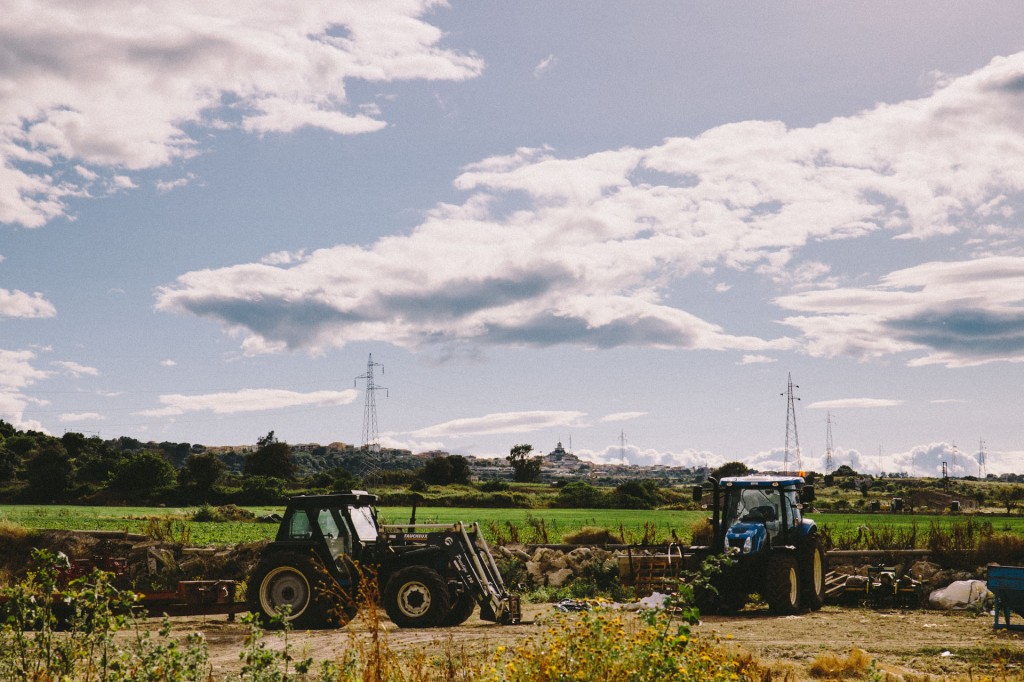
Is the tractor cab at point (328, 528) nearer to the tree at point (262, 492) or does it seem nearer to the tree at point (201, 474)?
the tree at point (262, 492)

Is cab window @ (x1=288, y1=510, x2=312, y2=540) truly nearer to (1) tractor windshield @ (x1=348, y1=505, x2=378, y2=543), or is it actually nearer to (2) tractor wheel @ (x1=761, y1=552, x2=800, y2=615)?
(1) tractor windshield @ (x1=348, y1=505, x2=378, y2=543)

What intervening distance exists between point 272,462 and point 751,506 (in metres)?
91.3

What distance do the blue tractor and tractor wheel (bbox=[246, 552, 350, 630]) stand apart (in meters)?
6.85

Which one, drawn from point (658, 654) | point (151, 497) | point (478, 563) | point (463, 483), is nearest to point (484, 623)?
point (478, 563)

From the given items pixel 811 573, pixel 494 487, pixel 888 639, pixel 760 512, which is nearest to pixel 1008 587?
pixel 888 639

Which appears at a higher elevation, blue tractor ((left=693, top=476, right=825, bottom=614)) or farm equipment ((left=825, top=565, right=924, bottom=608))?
blue tractor ((left=693, top=476, right=825, bottom=614))

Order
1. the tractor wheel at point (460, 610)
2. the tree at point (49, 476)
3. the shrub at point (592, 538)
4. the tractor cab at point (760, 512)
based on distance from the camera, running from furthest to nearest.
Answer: the tree at point (49, 476) < the shrub at point (592, 538) < the tractor cab at point (760, 512) < the tractor wheel at point (460, 610)

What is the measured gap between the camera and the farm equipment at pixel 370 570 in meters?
15.5

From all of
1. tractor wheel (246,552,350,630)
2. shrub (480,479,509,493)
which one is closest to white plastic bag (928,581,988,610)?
tractor wheel (246,552,350,630)

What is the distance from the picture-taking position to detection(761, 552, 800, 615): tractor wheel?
1702 centimetres

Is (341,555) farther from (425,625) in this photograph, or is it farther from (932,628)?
(932,628)

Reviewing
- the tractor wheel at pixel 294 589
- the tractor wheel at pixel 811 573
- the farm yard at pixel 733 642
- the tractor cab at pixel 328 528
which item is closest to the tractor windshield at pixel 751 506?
the tractor wheel at pixel 811 573

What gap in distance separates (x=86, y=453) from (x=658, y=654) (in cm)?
11070

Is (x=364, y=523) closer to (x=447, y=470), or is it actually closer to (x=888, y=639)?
(x=888, y=639)
